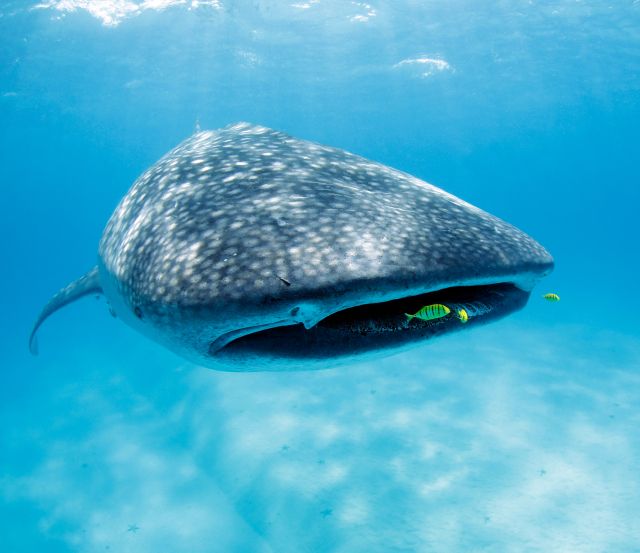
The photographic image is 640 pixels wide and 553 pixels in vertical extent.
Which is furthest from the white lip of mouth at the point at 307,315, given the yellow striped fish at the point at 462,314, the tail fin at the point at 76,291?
the tail fin at the point at 76,291

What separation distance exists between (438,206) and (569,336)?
18732mm

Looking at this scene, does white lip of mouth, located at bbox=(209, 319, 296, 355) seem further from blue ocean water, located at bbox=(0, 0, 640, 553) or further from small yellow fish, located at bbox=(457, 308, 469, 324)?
blue ocean water, located at bbox=(0, 0, 640, 553)

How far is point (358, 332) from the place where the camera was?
7.34ft

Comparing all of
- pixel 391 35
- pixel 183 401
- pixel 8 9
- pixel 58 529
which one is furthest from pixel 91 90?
pixel 58 529

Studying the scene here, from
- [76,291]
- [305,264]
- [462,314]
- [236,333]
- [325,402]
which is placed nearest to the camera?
[305,264]

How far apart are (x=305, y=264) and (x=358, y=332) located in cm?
54

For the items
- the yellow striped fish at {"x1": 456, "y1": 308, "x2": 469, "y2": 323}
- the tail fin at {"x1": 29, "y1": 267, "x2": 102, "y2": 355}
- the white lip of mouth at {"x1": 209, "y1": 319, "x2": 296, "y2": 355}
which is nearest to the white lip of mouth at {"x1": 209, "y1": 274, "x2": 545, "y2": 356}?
the white lip of mouth at {"x1": 209, "y1": 319, "x2": 296, "y2": 355}

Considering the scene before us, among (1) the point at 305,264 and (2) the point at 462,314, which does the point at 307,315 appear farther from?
(2) the point at 462,314

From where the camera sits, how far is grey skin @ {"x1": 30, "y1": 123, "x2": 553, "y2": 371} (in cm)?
189

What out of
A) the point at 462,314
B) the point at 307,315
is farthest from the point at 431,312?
the point at 307,315

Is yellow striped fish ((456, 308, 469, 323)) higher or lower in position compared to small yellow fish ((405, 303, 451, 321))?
lower

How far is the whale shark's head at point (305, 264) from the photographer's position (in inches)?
74.5

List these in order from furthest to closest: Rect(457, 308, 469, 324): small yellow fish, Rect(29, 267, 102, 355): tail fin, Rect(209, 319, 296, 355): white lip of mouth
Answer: Rect(29, 267, 102, 355): tail fin, Rect(457, 308, 469, 324): small yellow fish, Rect(209, 319, 296, 355): white lip of mouth

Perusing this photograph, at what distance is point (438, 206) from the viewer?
2.63 m
